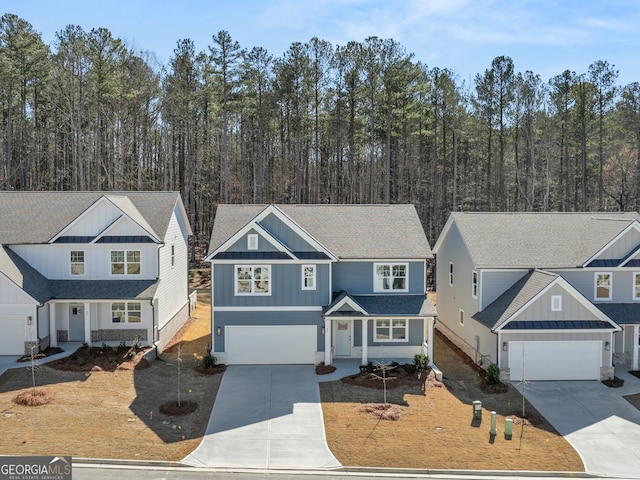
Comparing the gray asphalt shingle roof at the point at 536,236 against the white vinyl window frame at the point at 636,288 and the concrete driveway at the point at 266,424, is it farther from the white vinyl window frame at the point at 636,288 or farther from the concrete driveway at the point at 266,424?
the concrete driveway at the point at 266,424

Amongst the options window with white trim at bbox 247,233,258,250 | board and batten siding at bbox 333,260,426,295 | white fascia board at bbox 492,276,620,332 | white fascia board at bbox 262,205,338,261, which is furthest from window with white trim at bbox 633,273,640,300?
window with white trim at bbox 247,233,258,250

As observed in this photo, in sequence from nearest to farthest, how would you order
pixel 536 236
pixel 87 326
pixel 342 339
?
pixel 342 339 → pixel 87 326 → pixel 536 236

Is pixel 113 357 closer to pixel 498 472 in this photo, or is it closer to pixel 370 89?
pixel 498 472

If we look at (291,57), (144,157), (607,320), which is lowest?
(607,320)

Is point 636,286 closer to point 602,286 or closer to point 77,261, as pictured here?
point 602,286

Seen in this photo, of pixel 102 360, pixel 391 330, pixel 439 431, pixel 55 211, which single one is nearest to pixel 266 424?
pixel 439 431

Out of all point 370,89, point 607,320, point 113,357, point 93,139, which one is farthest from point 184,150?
point 607,320

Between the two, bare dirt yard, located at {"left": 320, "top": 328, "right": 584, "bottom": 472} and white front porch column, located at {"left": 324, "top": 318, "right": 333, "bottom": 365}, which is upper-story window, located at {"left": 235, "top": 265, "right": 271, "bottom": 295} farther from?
bare dirt yard, located at {"left": 320, "top": 328, "right": 584, "bottom": 472}
